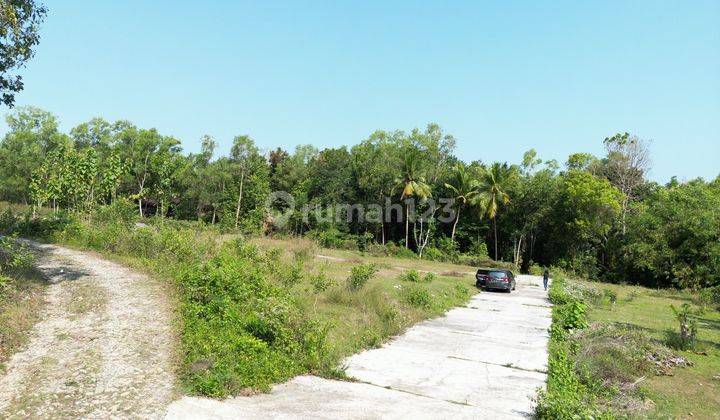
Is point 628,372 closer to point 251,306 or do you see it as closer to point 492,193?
point 251,306

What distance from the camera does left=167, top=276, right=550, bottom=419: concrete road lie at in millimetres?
7238

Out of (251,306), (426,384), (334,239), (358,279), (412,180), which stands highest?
(412,180)

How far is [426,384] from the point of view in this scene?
9.12 m

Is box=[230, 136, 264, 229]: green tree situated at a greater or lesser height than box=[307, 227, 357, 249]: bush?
greater

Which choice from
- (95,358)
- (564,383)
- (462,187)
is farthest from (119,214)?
(462,187)

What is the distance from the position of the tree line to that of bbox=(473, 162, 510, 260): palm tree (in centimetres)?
14

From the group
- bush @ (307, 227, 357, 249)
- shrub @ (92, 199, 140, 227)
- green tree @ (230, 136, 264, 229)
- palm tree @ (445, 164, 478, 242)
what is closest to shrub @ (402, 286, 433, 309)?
shrub @ (92, 199, 140, 227)

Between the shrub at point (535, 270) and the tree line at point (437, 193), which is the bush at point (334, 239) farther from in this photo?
the shrub at point (535, 270)

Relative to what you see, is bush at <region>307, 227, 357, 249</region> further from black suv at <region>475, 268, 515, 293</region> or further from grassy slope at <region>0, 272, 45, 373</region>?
grassy slope at <region>0, 272, 45, 373</region>

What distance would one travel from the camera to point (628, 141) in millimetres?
49562

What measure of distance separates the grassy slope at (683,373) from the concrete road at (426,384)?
7.37 feet

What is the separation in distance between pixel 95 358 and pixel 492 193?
41868 mm

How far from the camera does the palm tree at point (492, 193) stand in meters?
45.6

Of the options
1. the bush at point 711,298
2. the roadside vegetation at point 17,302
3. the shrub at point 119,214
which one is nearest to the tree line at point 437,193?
the bush at point 711,298
